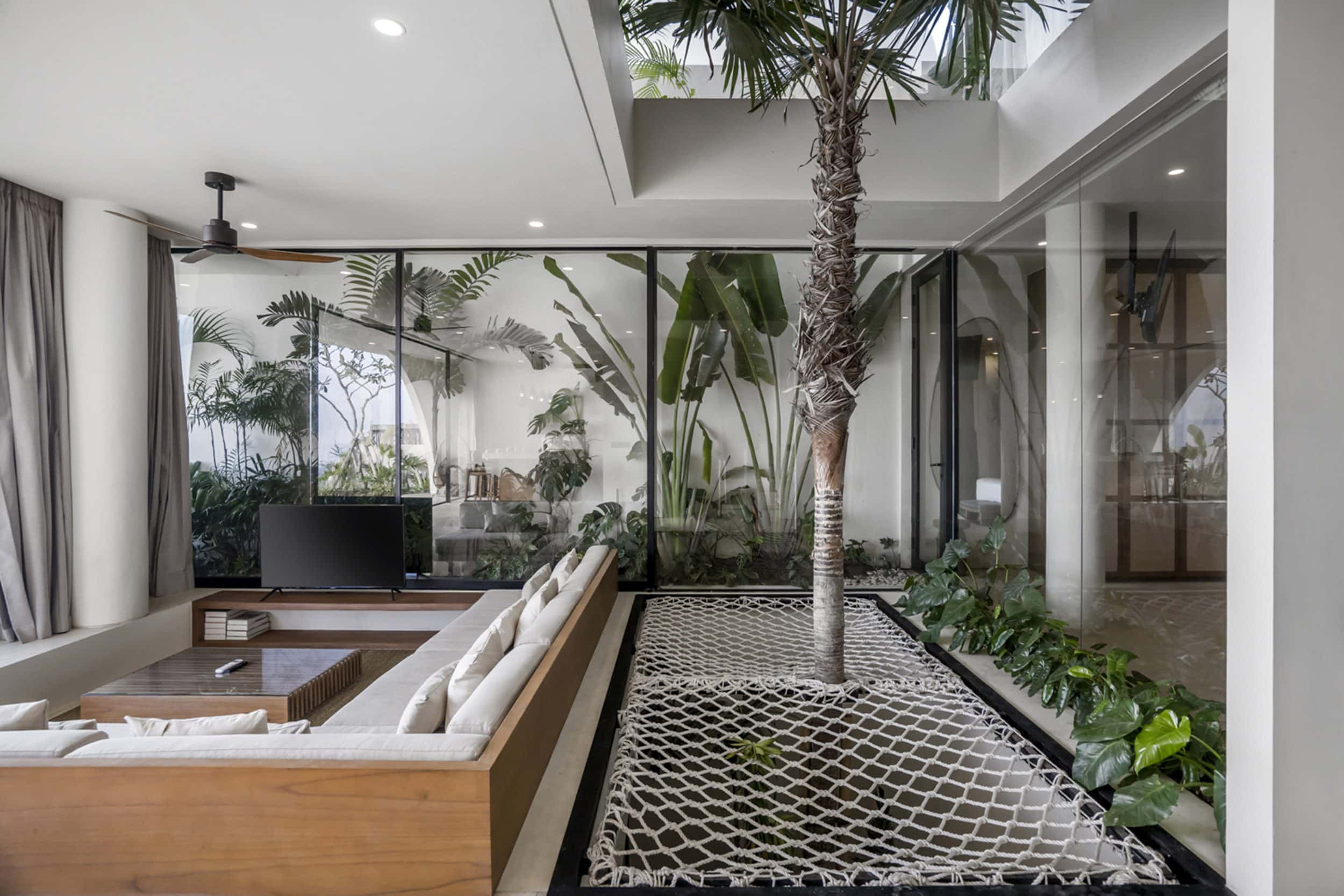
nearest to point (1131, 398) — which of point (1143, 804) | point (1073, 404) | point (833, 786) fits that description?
point (1073, 404)

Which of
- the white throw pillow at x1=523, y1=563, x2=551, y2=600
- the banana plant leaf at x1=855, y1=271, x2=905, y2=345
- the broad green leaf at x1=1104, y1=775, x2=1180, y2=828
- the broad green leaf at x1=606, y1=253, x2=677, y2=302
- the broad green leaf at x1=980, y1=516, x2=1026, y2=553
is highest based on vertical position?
the broad green leaf at x1=606, y1=253, x2=677, y2=302

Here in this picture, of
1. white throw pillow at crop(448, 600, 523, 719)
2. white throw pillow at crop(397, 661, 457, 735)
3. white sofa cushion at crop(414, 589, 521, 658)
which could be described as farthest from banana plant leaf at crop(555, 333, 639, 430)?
white throw pillow at crop(397, 661, 457, 735)

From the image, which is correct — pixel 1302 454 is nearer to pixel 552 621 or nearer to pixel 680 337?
pixel 552 621

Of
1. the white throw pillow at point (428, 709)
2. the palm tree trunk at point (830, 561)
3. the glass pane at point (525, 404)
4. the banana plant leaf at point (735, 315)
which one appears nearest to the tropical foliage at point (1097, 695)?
the palm tree trunk at point (830, 561)

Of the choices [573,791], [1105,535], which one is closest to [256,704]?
[573,791]

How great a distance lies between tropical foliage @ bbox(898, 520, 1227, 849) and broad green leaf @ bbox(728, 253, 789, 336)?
1.86m

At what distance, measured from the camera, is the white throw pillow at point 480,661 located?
1.96 meters

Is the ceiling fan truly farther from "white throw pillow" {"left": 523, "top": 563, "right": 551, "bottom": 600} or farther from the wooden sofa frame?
the wooden sofa frame

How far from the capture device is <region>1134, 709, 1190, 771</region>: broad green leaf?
169 cm

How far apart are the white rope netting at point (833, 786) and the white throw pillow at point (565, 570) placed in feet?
1.64

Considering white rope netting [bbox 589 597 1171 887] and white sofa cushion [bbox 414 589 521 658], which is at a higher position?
white sofa cushion [bbox 414 589 521 658]

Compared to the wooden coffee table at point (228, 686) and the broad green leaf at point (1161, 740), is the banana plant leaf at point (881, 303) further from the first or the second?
the wooden coffee table at point (228, 686)

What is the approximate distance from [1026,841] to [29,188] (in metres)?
5.23

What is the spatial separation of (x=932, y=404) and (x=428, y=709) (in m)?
3.74
